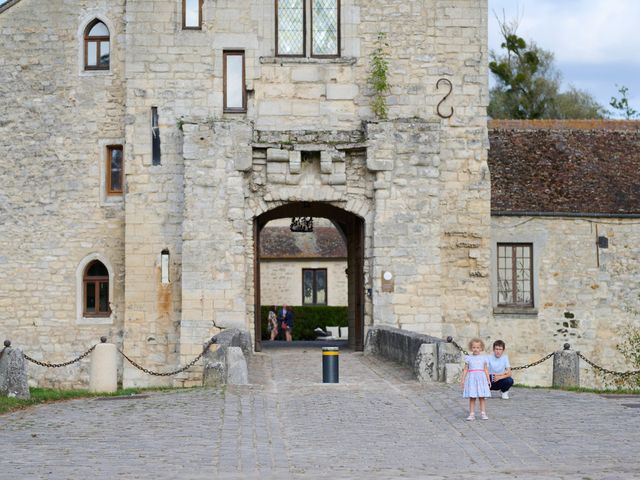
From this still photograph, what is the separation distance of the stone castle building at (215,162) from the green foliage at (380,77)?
3.4 inches

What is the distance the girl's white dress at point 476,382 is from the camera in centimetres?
1272

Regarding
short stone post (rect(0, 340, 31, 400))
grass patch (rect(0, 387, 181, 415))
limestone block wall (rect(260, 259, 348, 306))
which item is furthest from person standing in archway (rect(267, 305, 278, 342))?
short stone post (rect(0, 340, 31, 400))

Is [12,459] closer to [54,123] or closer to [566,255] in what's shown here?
[54,123]

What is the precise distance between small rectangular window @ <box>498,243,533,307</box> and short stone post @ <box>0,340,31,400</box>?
12.0 metres

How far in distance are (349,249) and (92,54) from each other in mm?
6623

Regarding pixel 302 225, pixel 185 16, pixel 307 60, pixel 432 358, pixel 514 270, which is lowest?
pixel 432 358

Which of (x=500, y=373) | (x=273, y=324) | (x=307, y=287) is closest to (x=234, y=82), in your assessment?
(x=500, y=373)

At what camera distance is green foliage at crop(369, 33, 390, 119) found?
68.8 feet

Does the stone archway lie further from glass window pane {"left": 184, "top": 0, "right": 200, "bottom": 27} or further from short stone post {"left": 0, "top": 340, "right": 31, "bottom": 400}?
short stone post {"left": 0, "top": 340, "right": 31, "bottom": 400}

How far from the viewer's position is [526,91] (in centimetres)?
4681

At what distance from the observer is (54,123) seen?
22281 mm

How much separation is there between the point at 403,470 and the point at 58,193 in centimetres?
1380

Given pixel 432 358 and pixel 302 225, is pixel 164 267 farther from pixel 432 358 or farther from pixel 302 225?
pixel 432 358

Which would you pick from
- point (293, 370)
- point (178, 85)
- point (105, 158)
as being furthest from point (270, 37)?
point (293, 370)
